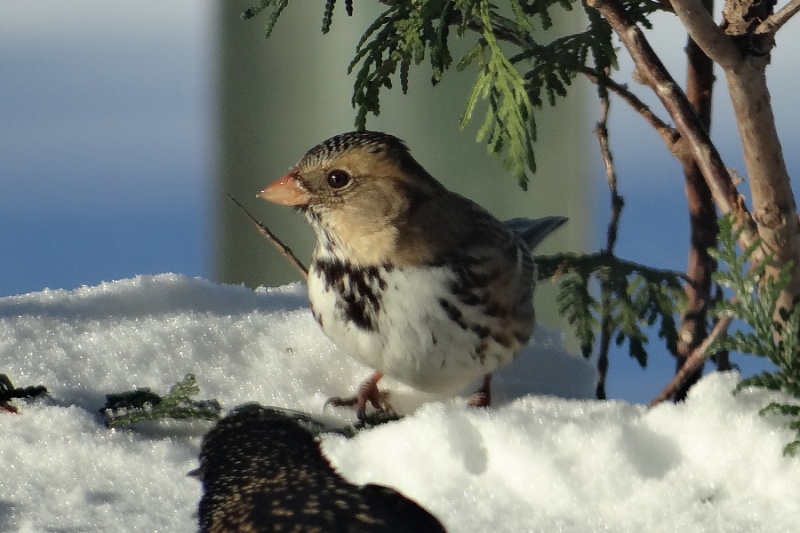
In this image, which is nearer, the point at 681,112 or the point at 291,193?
the point at 681,112

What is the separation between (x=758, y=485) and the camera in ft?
2.55

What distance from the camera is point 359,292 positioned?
1.06m

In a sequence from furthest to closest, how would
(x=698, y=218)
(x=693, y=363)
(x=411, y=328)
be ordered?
(x=698, y=218) → (x=411, y=328) → (x=693, y=363)

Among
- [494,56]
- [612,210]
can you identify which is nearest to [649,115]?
[612,210]

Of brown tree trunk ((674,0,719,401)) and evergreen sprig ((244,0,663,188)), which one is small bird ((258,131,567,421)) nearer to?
evergreen sprig ((244,0,663,188))

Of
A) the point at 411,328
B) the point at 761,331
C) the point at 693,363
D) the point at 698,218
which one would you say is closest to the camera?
the point at 761,331

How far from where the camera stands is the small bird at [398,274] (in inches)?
40.9

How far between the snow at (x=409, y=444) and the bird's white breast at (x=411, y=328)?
2.5 inches

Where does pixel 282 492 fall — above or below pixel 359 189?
below

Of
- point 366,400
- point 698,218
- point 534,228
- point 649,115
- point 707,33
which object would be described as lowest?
point 366,400

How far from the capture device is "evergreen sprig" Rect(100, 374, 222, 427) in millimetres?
1002

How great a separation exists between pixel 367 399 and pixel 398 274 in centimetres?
15

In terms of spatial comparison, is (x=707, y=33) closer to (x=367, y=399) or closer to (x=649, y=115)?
(x=649, y=115)

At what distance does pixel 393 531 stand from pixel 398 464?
3.3 inches
